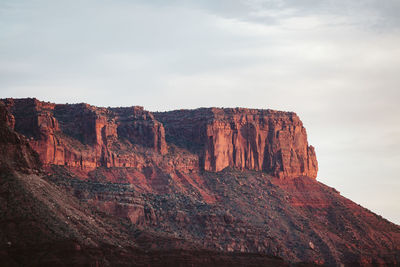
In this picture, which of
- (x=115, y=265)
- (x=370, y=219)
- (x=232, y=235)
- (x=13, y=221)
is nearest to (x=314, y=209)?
(x=370, y=219)

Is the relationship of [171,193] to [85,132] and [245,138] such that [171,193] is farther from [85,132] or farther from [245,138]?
[245,138]

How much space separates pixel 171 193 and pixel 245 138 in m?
23.4

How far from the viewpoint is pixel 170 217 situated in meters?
125

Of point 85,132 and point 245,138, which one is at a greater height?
point 245,138

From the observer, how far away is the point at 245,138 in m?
156

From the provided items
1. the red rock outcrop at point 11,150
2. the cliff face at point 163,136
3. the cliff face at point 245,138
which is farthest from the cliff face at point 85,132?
the red rock outcrop at point 11,150

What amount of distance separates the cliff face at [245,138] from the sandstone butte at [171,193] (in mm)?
191

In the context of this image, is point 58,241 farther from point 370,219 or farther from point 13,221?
point 370,219

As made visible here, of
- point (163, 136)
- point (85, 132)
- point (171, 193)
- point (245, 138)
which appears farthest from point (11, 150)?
point (245, 138)

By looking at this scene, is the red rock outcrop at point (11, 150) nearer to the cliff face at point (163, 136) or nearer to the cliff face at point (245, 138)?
the cliff face at point (163, 136)

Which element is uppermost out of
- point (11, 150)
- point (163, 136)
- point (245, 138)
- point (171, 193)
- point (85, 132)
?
point (245, 138)

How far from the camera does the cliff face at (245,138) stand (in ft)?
502

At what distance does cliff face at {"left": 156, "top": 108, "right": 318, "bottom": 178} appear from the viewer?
15299 cm

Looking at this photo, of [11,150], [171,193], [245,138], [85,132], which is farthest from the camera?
[245,138]
